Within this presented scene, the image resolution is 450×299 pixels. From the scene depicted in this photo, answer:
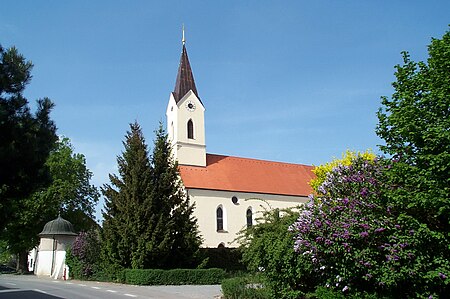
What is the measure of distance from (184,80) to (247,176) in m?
13.0

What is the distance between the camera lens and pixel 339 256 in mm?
10938

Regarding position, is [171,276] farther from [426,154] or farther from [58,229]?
[426,154]

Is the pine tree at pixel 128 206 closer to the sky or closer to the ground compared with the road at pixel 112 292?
closer to the sky

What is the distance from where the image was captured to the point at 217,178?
46094mm

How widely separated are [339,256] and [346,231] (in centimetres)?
79

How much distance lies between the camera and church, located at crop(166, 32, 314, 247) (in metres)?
43.7

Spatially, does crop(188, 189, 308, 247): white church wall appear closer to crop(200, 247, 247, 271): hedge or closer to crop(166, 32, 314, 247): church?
crop(166, 32, 314, 247): church

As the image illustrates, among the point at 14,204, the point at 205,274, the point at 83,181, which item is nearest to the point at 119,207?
the point at 205,274

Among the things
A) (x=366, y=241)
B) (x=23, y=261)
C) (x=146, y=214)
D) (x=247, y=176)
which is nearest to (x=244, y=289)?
(x=366, y=241)

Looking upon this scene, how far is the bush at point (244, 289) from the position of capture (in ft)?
47.5

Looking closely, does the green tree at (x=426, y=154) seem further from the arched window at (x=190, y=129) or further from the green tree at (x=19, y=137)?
the arched window at (x=190, y=129)

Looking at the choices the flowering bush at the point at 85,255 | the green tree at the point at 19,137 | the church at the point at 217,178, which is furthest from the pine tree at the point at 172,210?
the church at the point at 217,178

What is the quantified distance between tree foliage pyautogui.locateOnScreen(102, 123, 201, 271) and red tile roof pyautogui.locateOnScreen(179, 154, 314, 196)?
1556cm

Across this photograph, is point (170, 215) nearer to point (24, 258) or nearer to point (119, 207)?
point (119, 207)
